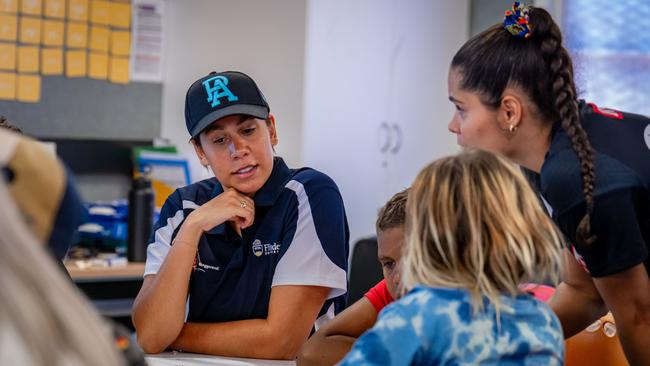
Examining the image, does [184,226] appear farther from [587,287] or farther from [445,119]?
[445,119]

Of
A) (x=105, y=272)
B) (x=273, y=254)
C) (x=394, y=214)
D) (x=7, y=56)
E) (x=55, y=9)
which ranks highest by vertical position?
(x=55, y=9)

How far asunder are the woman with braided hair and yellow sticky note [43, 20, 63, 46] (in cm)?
257

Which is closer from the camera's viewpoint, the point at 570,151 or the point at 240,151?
the point at 570,151

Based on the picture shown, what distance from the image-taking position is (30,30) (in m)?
3.69

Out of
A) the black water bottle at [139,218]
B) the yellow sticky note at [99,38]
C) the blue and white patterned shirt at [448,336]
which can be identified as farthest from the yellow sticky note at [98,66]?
the blue and white patterned shirt at [448,336]

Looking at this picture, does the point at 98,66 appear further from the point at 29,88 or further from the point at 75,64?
the point at 29,88

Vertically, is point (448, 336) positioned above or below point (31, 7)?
below

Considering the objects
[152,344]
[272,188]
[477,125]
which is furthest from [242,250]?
[477,125]

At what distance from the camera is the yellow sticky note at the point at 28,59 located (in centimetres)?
367

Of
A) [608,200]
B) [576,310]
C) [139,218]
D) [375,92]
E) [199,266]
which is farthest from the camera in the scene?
[375,92]

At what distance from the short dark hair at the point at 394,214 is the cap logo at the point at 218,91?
0.40m

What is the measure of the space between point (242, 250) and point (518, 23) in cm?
70

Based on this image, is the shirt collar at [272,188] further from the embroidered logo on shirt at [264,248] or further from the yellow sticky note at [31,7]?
the yellow sticky note at [31,7]

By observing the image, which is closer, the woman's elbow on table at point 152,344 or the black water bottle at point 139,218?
the woman's elbow on table at point 152,344
